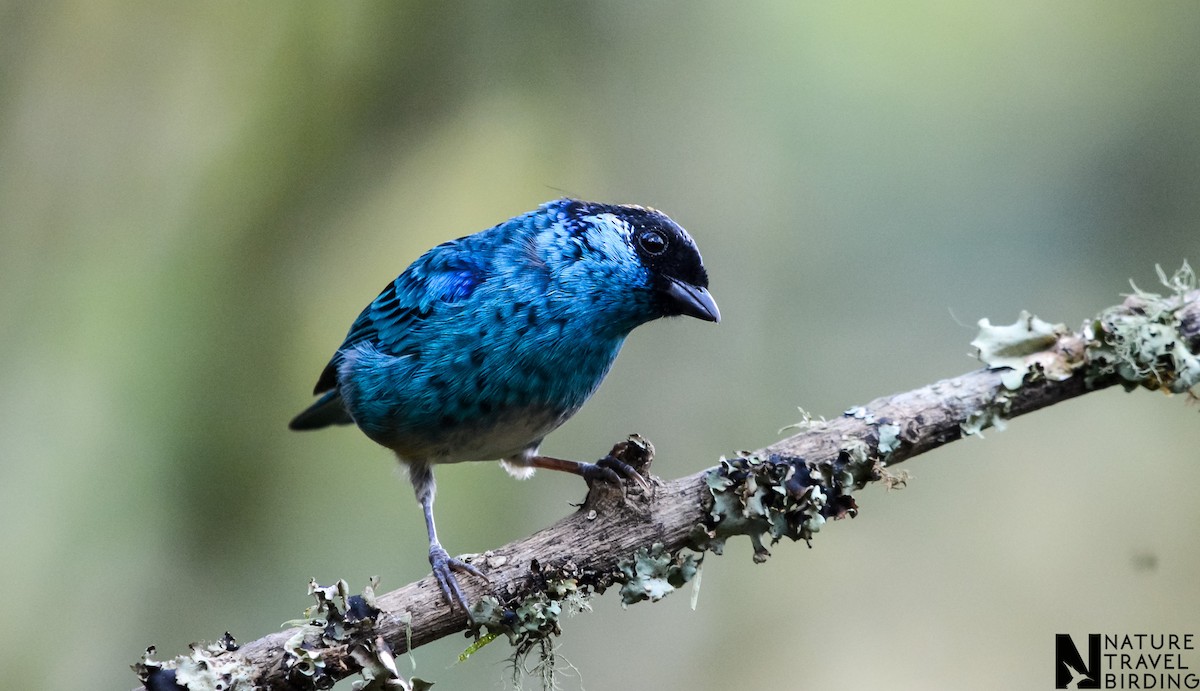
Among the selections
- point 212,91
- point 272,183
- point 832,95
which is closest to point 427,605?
point 272,183

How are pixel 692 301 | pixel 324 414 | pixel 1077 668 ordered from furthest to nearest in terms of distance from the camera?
pixel 324 414
pixel 1077 668
pixel 692 301

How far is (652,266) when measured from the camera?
7.78 ft

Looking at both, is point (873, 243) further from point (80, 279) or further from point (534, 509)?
point (80, 279)

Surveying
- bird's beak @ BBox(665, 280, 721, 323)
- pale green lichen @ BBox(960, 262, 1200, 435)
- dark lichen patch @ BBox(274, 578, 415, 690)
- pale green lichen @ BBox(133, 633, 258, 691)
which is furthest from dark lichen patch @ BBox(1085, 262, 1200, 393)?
pale green lichen @ BBox(133, 633, 258, 691)

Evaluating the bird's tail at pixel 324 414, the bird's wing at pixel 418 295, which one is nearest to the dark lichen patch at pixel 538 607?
the bird's wing at pixel 418 295

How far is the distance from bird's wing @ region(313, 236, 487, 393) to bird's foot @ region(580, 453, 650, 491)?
62 centimetres

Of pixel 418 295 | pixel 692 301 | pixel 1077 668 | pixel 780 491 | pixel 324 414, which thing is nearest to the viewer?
pixel 780 491

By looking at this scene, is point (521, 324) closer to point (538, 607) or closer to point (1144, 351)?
point (538, 607)

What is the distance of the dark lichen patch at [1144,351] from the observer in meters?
2.08

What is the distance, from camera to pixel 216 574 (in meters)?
3.54

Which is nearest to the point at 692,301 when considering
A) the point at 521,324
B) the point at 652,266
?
the point at 652,266

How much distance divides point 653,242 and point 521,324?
38 cm

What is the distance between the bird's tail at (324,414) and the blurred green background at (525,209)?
2.04 feet

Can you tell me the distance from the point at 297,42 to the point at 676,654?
2718mm
